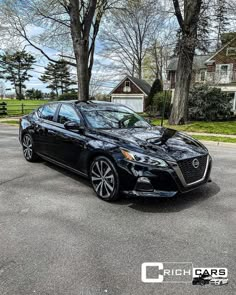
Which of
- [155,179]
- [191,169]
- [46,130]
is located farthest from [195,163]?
[46,130]

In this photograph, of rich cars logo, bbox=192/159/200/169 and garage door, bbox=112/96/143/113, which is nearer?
rich cars logo, bbox=192/159/200/169

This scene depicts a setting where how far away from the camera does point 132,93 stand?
32.0 metres

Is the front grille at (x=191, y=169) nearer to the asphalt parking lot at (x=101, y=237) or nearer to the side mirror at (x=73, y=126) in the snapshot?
the asphalt parking lot at (x=101, y=237)

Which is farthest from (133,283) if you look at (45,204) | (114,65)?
(114,65)

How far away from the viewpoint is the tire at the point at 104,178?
3.61 metres

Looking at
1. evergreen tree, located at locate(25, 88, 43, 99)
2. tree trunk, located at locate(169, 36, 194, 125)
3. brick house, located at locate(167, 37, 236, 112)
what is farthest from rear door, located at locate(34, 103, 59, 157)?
evergreen tree, located at locate(25, 88, 43, 99)

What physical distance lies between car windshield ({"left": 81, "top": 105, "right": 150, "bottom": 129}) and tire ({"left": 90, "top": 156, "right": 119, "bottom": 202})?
727 mm

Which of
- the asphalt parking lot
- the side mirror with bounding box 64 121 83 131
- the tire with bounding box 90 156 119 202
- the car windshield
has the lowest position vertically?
the asphalt parking lot

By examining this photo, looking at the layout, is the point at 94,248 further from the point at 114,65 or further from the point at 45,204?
the point at 114,65

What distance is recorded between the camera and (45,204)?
3.64 meters

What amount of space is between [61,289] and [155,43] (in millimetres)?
34771

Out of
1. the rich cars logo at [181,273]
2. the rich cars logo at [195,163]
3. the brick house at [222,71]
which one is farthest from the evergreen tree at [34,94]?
the rich cars logo at [181,273]

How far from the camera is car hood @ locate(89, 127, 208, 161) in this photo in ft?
11.4

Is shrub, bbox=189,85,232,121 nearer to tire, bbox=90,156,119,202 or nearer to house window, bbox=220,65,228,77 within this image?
house window, bbox=220,65,228,77
